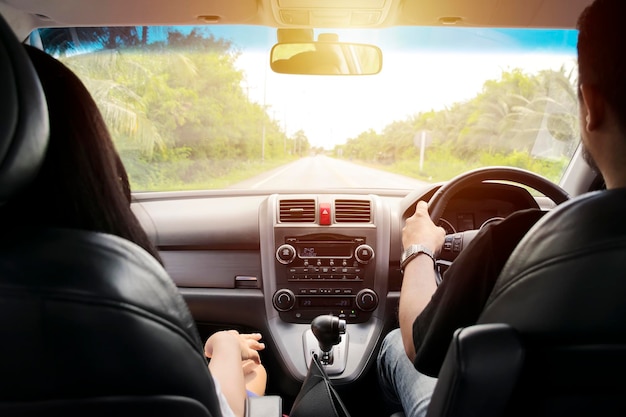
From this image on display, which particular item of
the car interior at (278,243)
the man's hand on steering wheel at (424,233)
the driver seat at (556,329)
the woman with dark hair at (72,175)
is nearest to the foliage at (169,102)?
the car interior at (278,243)

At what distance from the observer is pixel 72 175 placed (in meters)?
1.18

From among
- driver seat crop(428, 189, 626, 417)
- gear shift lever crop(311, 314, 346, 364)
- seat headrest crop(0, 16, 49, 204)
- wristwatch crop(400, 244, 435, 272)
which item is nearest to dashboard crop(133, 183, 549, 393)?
gear shift lever crop(311, 314, 346, 364)

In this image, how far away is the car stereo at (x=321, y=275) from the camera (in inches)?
140

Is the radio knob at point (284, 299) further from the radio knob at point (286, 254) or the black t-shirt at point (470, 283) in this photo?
the black t-shirt at point (470, 283)

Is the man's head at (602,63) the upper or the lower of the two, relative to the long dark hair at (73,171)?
upper

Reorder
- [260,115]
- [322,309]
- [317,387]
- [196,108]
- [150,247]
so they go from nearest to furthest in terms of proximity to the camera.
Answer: [150,247], [317,387], [322,309], [196,108], [260,115]

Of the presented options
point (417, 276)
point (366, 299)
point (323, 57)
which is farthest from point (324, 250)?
point (417, 276)

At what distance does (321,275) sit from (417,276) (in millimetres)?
1501

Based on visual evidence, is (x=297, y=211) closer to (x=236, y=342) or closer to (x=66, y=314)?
(x=236, y=342)

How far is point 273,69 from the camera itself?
11.2 feet

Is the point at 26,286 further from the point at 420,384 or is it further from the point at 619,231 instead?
the point at 420,384

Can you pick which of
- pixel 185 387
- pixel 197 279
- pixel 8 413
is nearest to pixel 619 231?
pixel 185 387

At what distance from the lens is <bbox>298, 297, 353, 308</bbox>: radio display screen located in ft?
11.9

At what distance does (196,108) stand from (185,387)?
415cm
